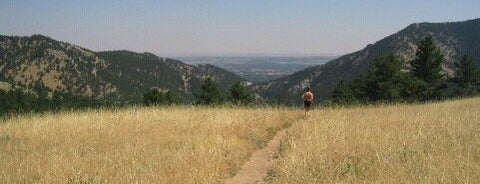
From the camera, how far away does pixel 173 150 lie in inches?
443

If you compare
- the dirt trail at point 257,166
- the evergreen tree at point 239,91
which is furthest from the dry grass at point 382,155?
the evergreen tree at point 239,91

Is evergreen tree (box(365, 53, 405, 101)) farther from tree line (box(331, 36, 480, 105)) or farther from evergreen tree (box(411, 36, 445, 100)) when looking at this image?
evergreen tree (box(411, 36, 445, 100))

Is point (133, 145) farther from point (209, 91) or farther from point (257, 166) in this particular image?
point (209, 91)

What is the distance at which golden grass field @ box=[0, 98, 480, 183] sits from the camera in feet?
27.4

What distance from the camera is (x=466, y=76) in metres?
74.1

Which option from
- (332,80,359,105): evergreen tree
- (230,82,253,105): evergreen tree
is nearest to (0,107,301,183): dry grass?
(230,82,253,105): evergreen tree

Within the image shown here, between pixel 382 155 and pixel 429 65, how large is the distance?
58733 mm

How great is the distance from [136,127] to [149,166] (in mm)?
5896

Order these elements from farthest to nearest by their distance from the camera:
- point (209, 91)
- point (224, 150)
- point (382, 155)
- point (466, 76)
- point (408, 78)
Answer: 1. point (466, 76)
2. point (209, 91)
3. point (408, 78)
4. point (224, 150)
5. point (382, 155)

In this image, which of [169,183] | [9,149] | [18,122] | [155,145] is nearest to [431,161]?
[169,183]

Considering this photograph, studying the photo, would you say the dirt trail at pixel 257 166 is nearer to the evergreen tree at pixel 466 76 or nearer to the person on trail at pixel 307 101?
the person on trail at pixel 307 101

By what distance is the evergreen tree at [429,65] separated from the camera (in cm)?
6337

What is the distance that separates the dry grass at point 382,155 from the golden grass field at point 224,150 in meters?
0.02

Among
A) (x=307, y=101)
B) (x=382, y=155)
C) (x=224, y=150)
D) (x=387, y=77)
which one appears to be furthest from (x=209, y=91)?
(x=382, y=155)
